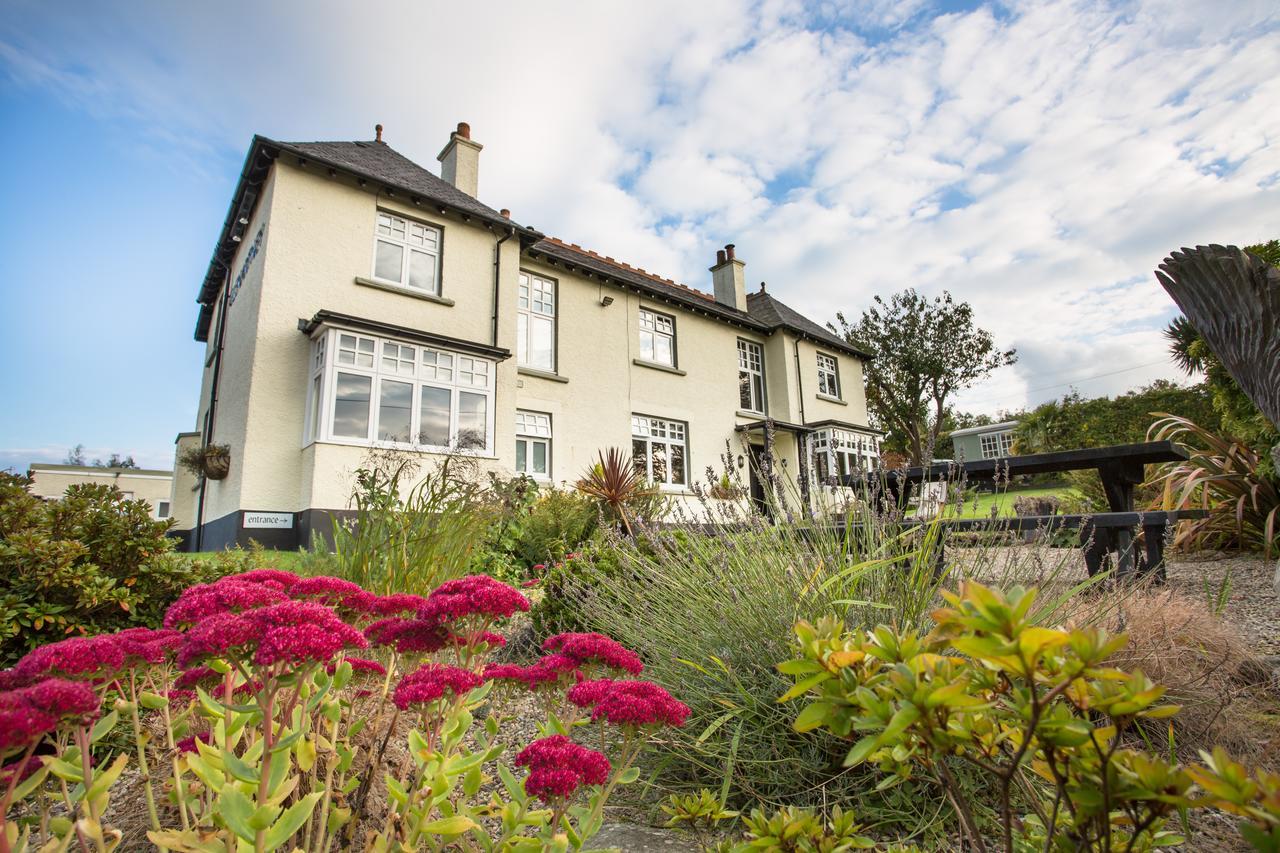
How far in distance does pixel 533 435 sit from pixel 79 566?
349 inches

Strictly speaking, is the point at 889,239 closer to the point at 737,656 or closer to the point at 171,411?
the point at 737,656

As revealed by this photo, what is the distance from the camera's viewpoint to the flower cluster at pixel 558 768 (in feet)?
3.00

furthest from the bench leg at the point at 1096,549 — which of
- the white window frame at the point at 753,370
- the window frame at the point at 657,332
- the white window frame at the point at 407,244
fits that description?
the white window frame at the point at 753,370

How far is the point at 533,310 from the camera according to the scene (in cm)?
1173

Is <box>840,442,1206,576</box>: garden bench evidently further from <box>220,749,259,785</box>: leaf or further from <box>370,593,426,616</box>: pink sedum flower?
<box>220,749,259,785</box>: leaf

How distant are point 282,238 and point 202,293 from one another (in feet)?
20.0

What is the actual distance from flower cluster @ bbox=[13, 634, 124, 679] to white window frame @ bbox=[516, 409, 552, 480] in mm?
9761

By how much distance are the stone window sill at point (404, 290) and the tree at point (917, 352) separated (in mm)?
16865

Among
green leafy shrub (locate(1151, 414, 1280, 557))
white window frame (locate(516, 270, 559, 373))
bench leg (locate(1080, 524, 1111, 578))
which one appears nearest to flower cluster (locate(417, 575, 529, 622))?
bench leg (locate(1080, 524, 1111, 578))

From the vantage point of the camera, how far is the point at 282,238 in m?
8.52

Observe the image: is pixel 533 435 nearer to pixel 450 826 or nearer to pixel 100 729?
pixel 100 729

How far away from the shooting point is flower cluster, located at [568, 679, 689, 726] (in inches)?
40.8

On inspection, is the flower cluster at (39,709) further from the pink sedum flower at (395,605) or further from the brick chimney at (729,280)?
the brick chimney at (729,280)

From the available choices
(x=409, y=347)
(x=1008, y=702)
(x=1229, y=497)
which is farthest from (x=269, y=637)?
(x=409, y=347)
